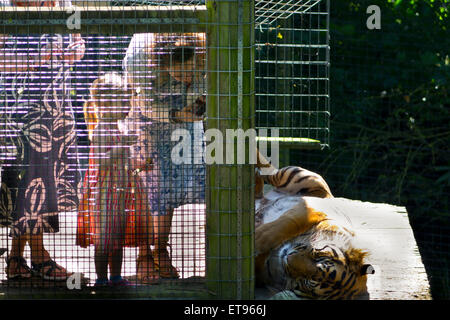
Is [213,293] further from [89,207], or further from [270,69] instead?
[270,69]

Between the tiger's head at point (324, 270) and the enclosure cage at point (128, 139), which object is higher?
the enclosure cage at point (128, 139)

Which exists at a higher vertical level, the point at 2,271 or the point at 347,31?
the point at 347,31

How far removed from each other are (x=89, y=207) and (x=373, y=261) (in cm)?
163

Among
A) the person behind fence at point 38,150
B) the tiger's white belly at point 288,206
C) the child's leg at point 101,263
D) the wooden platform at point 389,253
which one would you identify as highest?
the person behind fence at point 38,150

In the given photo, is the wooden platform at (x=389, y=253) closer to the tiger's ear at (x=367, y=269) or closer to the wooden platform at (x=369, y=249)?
the wooden platform at (x=369, y=249)

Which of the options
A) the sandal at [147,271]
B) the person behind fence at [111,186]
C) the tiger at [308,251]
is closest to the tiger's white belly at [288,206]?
the tiger at [308,251]

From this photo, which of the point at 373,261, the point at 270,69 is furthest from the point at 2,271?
the point at 270,69

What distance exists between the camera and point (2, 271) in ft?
11.8

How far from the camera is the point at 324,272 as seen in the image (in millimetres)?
3428

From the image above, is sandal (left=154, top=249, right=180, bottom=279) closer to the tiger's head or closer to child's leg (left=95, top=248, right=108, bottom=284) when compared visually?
child's leg (left=95, top=248, right=108, bottom=284)

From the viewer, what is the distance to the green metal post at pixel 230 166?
10.7 ft

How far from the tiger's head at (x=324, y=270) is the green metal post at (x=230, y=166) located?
244mm

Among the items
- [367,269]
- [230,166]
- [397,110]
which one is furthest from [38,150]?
[397,110]

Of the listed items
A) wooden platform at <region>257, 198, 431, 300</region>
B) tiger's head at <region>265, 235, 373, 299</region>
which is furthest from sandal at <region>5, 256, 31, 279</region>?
tiger's head at <region>265, 235, 373, 299</region>
